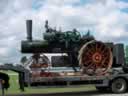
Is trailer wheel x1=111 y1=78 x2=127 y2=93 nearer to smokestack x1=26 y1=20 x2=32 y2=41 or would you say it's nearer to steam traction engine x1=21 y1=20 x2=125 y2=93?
steam traction engine x1=21 y1=20 x2=125 y2=93

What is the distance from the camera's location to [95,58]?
26156 millimetres

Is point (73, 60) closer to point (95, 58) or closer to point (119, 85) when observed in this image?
point (95, 58)

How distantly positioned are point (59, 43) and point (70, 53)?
0.93 m

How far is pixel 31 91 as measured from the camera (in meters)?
27.9

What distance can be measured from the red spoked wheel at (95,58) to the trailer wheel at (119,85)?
82cm

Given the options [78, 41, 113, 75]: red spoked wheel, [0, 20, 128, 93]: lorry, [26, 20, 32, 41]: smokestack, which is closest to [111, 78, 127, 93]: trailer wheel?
[0, 20, 128, 93]: lorry

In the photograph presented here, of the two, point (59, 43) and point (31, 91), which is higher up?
point (59, 43)

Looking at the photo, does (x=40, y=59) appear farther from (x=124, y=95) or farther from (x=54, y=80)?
(x=124, y=95)

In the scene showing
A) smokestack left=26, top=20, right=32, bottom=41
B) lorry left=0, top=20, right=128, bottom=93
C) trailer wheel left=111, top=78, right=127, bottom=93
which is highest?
smokestack left=26, top=20, right=32, bottom=41

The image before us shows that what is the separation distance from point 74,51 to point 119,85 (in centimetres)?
298

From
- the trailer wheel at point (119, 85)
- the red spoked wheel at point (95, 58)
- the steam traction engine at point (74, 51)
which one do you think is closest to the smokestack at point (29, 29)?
the steam traction engine at point (74, 51)

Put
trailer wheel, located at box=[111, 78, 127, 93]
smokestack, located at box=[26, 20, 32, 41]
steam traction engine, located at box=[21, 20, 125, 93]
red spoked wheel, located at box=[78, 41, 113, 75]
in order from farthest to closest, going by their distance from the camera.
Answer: trailer wheel, located at box=[111, 78, 127, 93] → red spoked wheel, located at box=[78, 41, 113, 75] → steam traction engine, located at box=[21, 20, 125, 93] → smokestack, located at box=[26, 20, 32, 41]

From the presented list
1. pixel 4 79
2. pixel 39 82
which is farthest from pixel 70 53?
pixel 4 79

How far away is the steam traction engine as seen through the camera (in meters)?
25.5
